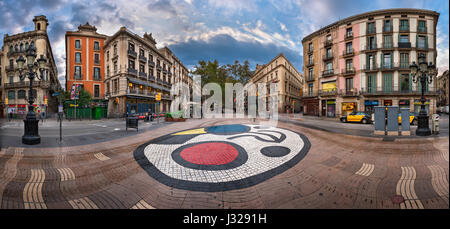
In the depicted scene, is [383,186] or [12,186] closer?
[383,186]

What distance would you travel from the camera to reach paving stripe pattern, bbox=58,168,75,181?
2.62 m

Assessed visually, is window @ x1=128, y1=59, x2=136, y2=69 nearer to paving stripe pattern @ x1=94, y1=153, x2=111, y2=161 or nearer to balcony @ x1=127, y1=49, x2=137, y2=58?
balcony @ x1=127, y1=49, x2=137, y2=58

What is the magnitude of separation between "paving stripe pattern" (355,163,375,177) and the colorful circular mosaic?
1.09 metres

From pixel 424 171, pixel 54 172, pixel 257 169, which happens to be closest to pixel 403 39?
pixel 424 171

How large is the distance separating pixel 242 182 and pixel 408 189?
8.45ft

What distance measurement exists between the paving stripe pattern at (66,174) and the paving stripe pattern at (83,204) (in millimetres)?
1002

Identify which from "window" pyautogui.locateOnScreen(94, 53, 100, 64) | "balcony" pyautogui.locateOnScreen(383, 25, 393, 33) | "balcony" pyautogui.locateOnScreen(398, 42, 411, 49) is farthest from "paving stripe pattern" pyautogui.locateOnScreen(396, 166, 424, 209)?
"window" pyautogui.locateOnScreen(94, 53, 100, 64)

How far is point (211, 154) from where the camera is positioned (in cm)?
383

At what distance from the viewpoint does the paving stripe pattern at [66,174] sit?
2.62 meters

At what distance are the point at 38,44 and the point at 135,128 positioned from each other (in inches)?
200

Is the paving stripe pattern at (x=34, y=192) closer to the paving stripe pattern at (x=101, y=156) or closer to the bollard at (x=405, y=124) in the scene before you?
the paving stripe pattern at (x=101, y=156)

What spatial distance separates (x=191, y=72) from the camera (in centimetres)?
1881
